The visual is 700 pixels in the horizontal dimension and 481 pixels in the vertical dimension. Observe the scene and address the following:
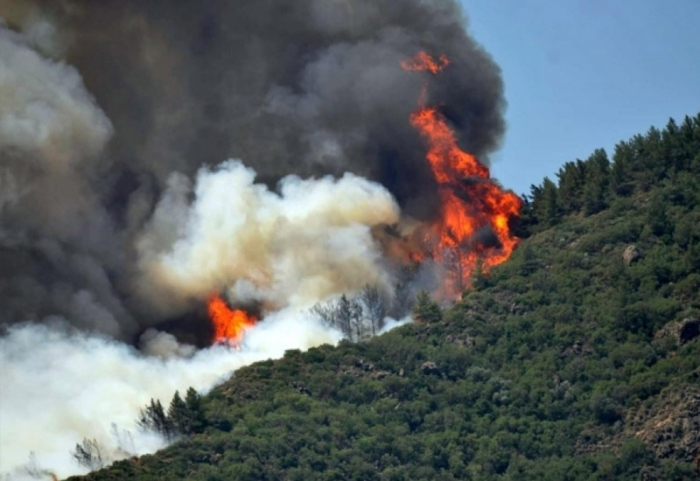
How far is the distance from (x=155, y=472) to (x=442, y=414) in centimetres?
2763

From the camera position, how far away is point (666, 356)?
649 ft

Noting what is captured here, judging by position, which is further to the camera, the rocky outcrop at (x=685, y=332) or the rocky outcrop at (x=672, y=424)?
the rocky outcrop at (x=685, y=332)

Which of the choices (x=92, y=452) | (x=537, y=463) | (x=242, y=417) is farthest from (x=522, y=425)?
(x=92, y=452)

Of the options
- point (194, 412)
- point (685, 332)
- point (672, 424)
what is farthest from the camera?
point (685, 332)

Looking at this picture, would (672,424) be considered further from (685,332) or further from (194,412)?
(194,412)

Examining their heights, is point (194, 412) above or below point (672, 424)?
above

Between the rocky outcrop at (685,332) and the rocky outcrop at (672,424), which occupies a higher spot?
the rocky outcrop at (685,332)

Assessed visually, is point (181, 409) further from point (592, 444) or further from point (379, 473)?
point (592, 444)

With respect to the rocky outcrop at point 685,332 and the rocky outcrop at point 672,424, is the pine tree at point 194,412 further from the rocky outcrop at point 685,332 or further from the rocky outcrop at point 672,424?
the rocky outcrop at point 685,332

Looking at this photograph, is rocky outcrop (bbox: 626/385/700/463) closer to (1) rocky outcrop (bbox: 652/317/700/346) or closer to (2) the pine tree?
(1) rocky outcrop (bbox: 652/317/700/346)

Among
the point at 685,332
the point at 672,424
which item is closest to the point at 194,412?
the point at 672,424

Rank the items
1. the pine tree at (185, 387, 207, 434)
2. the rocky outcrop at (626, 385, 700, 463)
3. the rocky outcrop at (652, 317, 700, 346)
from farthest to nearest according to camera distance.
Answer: the rocky outcrop at (652, 317, 700, 346) → the pine tree at (185, 387, 207, 434) → the rocky outcrop at (626, 385, 700, 463)

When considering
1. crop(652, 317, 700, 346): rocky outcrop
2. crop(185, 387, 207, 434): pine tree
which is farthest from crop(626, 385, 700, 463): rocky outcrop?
→ crop(185, 387, 207, 434): pine tree

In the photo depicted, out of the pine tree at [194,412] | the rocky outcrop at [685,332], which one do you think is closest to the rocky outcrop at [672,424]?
the rocky outcrop at [685,332]
